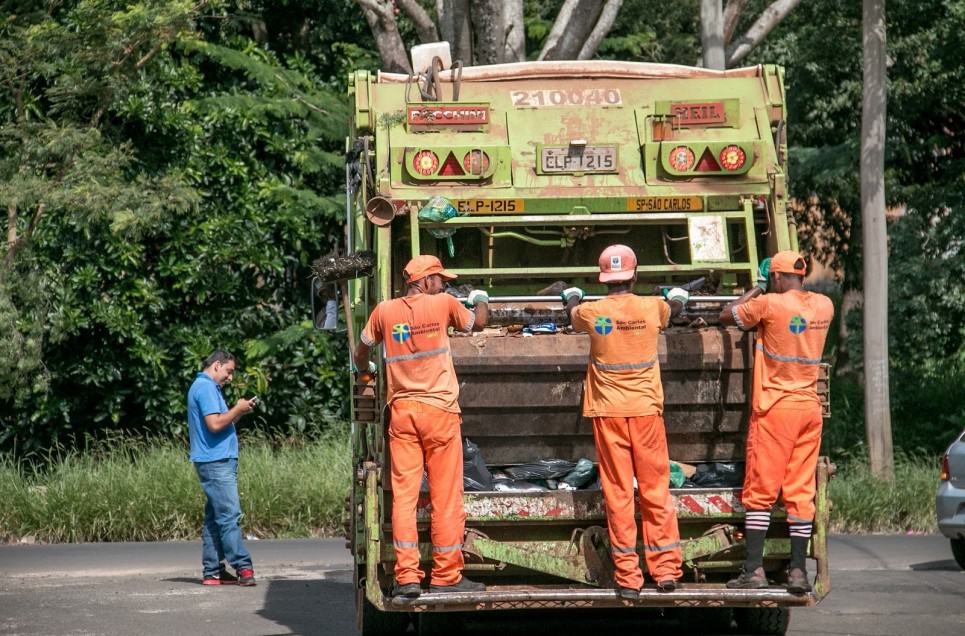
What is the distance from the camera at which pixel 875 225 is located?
45.9ft

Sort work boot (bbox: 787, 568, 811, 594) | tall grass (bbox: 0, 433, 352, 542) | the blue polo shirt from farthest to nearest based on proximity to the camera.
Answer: tall grass (bbox: 0, 433, 352, 542) → the blue polo shirt → work boot (bbox: 787, 568, 811, 594)

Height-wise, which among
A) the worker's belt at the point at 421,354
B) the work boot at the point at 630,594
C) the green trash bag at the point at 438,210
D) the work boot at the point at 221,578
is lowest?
the work boot at the point at 221,578

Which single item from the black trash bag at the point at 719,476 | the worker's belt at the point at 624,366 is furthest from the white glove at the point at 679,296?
the black trash bag at the point at 719,476

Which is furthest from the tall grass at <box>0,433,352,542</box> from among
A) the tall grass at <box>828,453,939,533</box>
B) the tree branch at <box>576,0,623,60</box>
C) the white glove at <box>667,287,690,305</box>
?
the white glove at <box>667,287,690,305</box>

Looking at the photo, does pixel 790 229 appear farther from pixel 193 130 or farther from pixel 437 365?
pixel 193 130

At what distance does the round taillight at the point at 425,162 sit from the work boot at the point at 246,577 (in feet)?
11.1

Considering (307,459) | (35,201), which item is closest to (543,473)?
(307,459)

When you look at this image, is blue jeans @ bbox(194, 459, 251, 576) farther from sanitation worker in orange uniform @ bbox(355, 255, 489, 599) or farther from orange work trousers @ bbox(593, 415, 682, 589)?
orange work trousers @ bbox(593, 415, 682, 589)

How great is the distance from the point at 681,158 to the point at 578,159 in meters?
0.54

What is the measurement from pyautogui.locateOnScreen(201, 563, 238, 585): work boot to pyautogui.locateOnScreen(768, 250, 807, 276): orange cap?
184 inches

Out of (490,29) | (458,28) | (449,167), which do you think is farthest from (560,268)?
(458,28)

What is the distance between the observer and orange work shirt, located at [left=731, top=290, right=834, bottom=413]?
7043mm

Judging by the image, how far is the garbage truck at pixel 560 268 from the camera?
6.95 m

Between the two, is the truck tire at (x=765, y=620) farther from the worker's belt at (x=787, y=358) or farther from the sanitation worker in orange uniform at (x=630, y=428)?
the worker's belt at (x=787, y=358)
